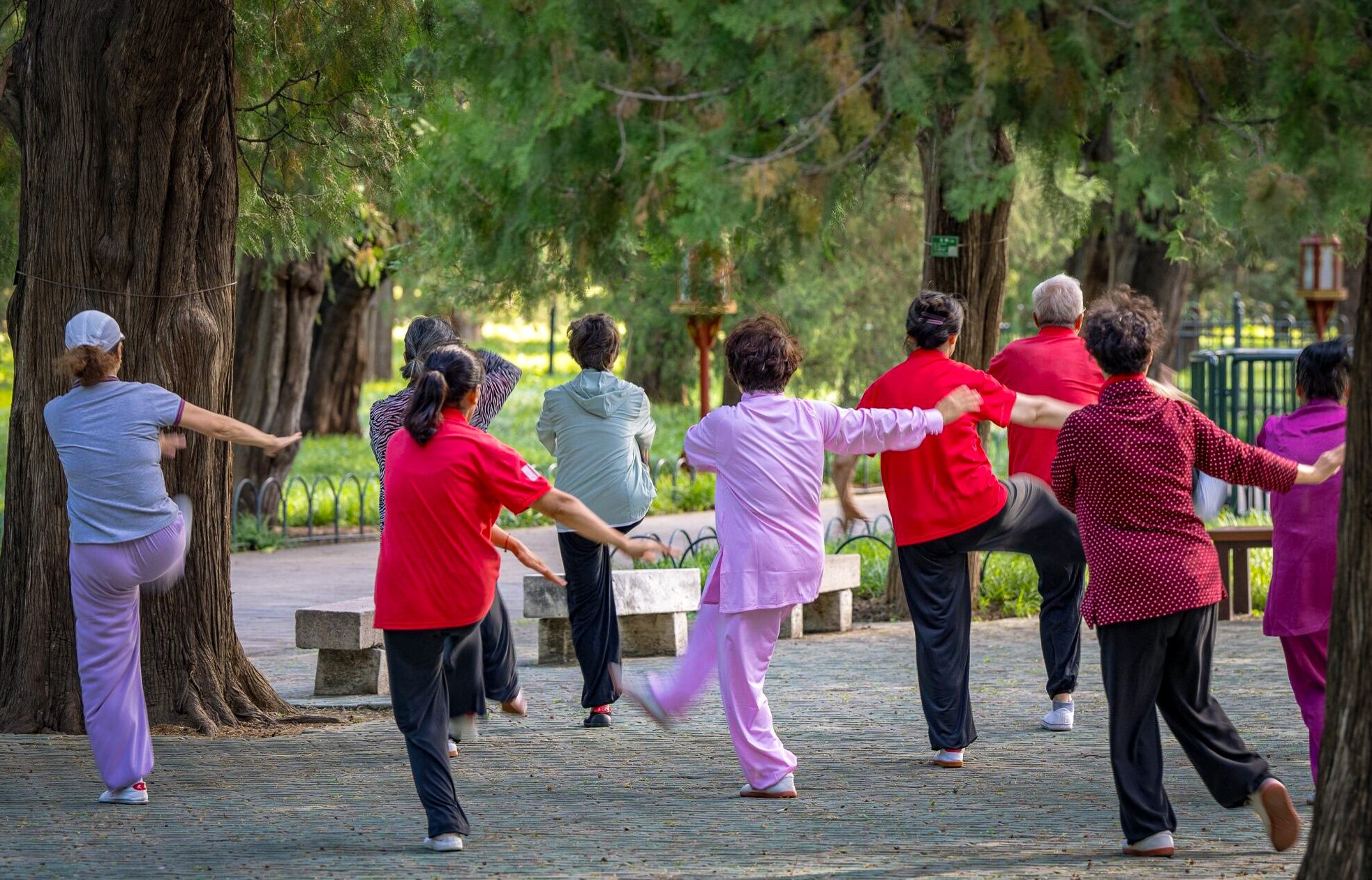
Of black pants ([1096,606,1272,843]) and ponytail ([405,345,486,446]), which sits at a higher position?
ponytail ([405,345,486,446])

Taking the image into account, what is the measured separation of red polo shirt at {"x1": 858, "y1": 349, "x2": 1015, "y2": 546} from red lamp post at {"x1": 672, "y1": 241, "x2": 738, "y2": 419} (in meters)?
0.83

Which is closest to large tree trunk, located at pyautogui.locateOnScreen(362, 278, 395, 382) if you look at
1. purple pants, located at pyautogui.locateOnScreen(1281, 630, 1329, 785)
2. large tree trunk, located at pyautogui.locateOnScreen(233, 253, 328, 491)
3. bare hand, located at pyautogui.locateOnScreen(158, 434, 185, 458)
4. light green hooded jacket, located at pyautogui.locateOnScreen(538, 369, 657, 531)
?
large tree trunk, located at pyautogui.locateOnScreen(233, 253, 328, 491)

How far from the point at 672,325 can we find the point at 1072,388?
1759cm

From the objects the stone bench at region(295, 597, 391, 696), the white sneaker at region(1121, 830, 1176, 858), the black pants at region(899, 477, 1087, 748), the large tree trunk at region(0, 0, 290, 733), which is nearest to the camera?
the white sneaker at region(1121, 830, 1176, 858)

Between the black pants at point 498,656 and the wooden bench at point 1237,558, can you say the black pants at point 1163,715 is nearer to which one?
the black pants at point 498,656

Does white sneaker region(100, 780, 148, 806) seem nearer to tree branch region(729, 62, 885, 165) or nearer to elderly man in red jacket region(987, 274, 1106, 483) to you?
tree branch region(729, 62, 885, 165)

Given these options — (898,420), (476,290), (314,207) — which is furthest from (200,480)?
(476,290)

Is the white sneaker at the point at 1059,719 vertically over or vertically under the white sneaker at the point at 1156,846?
over

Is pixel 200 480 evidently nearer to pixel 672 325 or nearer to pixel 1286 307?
pixel 672 325

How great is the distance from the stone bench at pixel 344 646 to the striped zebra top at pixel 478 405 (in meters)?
1.58

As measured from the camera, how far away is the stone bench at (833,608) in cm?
1118

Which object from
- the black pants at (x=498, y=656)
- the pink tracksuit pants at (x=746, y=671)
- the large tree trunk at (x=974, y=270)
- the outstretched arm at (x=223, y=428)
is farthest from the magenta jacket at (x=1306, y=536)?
the large tree trunk at (x=974, y=270)

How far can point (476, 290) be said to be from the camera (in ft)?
59.8

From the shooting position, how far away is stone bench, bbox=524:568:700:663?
32.1 feet
